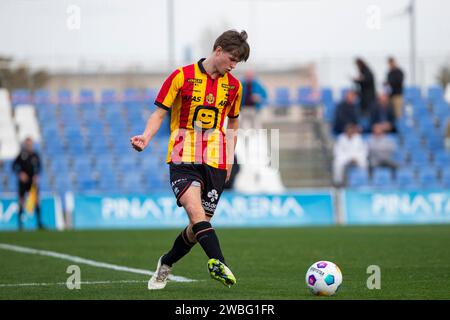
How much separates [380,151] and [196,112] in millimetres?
16680

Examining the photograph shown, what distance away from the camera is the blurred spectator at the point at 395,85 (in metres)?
24.7

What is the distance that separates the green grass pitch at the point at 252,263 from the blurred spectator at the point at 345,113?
6123 mm

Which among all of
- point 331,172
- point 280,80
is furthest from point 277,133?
point 280,80

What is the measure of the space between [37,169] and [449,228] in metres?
9.78

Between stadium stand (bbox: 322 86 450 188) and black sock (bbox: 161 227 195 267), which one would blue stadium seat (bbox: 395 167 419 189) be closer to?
stadium stand (bbox: 322 86 450 188)

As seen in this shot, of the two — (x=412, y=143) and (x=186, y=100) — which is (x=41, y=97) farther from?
(x=186, y=100)

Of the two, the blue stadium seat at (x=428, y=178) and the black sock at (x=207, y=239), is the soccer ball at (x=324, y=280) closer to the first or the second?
the black sock at (x=207, y=239)

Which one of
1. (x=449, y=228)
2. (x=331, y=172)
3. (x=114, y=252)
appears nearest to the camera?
(x=114, y=252)

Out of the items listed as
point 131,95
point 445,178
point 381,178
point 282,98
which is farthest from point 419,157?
point 131,95

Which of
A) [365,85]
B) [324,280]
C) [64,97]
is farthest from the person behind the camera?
[64,97]

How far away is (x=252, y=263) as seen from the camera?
11180mm

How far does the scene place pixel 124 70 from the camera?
93.8 feet

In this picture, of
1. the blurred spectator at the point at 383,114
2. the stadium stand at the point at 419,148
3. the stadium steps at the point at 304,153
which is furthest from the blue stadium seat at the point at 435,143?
the stadium steps at the point at 304,153
